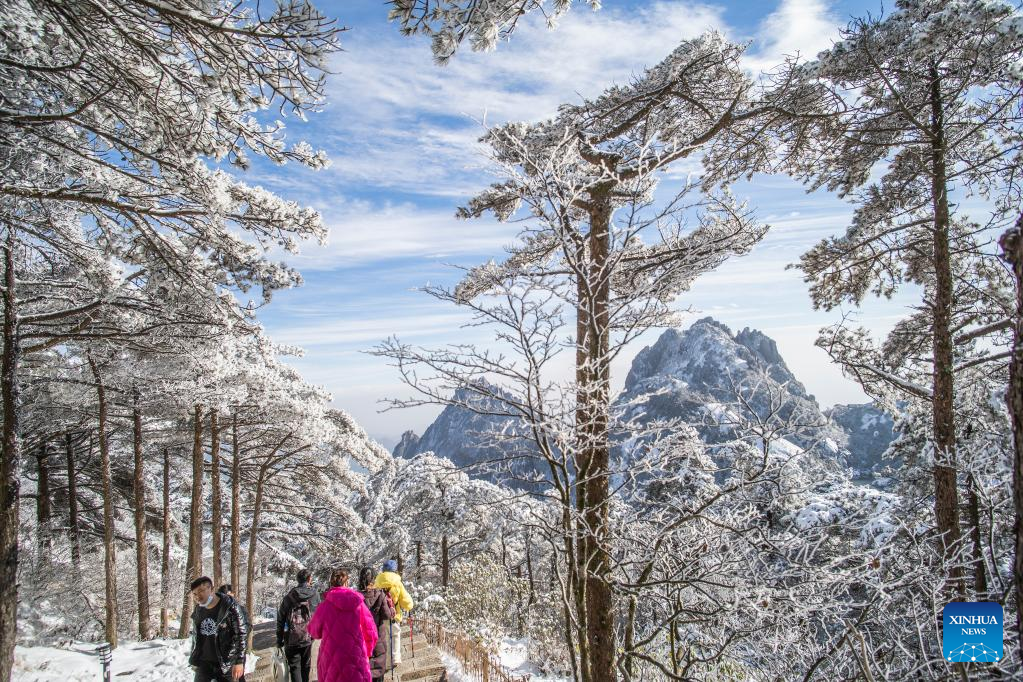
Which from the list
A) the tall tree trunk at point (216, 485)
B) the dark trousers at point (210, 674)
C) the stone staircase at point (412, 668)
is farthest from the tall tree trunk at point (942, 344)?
the tall tree trunk at point (216, 485)

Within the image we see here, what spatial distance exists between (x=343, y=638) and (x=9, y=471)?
17.4 feet

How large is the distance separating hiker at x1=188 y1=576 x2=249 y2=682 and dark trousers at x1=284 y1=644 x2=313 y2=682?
3.32 feet

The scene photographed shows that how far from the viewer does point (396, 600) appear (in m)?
6.38

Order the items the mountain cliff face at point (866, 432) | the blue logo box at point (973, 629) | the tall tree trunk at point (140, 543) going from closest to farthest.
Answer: the blue logo box at point (973, 629), the tall tree trunk at point (140, 543), the mountain cliff face at point (866, 432)

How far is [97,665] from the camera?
8.57m

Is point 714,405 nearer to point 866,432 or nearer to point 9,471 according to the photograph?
point 9,471

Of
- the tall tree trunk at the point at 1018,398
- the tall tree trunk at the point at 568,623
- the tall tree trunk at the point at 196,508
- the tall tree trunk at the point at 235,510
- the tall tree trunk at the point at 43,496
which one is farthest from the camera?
the tall tree trunk at the point at 43,496

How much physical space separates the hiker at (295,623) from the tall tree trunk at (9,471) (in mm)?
3403

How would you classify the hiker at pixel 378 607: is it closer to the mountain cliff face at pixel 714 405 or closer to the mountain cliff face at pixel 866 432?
the mountain cliff face at pixel 714 405

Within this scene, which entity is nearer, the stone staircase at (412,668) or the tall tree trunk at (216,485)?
the stone staircase at (412,668)

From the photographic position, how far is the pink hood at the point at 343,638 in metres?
4.69

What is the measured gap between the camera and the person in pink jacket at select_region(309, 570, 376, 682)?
185 inches

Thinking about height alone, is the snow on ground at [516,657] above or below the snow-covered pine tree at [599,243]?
below

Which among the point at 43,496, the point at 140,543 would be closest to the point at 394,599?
the point at 140,543
